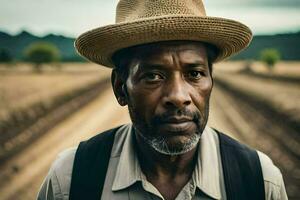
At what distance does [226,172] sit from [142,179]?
1.52 feet

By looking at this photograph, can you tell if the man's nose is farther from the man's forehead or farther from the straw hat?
the straw hat

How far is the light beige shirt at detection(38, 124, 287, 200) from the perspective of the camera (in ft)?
8.18

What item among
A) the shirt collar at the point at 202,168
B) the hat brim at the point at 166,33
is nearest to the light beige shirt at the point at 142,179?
the shirt collar at the point at 202,168

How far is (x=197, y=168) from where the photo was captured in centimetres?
263

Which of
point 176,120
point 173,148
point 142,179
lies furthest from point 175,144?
point 142,179

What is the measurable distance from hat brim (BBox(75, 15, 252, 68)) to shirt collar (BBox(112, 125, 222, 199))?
0.55 metres

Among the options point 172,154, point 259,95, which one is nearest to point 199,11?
point 172,154

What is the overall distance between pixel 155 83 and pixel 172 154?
15.8 inches

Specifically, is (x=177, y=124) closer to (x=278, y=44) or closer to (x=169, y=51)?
(x=169, y=51)

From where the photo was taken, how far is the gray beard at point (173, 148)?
8.31 feet

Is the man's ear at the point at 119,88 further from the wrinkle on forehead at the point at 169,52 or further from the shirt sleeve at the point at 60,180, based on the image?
the shirt sleeve at the point at 60,180

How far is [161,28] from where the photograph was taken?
97.3 inches

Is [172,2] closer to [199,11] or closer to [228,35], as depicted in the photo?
[199,11]

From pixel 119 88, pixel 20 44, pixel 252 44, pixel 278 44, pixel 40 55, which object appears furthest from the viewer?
pixel 278 44
